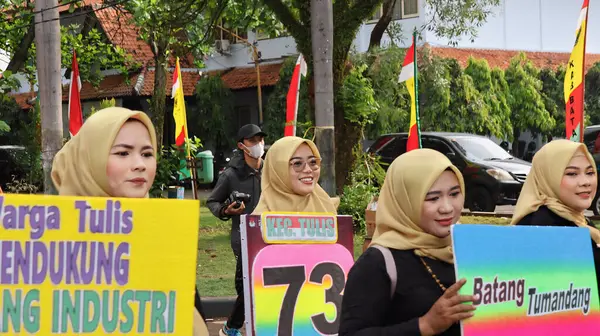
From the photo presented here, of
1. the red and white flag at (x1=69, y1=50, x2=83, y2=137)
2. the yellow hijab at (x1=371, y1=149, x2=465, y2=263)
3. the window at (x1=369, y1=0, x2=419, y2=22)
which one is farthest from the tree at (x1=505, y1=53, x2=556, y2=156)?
the yellow hijab at (x1=371, y1=149, x2=465, y2=263)

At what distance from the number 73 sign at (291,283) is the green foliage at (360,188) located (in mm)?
7391

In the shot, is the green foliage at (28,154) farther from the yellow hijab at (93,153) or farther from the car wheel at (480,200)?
the yellow hijab at (93,153)

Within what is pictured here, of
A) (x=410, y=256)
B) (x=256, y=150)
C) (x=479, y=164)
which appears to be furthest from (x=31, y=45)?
(x=410, y=256)

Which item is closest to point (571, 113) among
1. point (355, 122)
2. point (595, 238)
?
point (355, 122)

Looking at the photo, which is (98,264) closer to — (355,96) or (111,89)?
(355,96)

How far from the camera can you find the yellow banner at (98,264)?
297 centimetres

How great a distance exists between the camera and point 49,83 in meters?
11.9

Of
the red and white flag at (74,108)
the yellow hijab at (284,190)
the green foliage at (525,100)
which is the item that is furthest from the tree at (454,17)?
the yellow hijab at (284,190)

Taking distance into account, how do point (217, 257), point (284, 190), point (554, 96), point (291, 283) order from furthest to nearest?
point (554, 96), point (217, 257), point (284, 190), point (291, 283)

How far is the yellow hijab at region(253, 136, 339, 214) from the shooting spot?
6.07 metres

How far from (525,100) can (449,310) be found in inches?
919

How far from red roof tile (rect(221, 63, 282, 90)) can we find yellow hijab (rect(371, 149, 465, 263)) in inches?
1007

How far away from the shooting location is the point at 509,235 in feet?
11.0

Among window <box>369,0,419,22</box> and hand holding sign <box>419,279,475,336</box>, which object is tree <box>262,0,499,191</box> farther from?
window <box>369,0,419,22</box>
